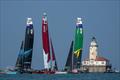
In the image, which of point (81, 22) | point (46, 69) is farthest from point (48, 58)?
point (81, 22)

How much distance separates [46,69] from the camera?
164 metres

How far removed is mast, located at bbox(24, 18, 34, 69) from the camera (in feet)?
515

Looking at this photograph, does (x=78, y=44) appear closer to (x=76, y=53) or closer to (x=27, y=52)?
(x=76, y=53)

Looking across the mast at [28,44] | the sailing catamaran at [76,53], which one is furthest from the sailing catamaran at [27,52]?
the sailing catamaran at [76,53]

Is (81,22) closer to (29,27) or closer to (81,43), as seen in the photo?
(81,43)

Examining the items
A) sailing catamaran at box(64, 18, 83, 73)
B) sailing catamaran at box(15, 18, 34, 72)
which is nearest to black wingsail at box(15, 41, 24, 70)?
sailing catamaran at box(15, 18, 34, 72)

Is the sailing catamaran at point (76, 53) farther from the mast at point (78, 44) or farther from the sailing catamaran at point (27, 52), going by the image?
the sailing catamaran at point (27, 52)

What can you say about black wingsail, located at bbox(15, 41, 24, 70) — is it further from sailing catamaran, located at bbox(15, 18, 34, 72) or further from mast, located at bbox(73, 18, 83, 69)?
mast, located at bbox(73, 18, 83, 69)

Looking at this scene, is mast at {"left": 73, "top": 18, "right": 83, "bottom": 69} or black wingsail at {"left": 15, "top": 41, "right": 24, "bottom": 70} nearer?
black wingsail at {"left": 15, "top": 41, "right": 24, "bottom": 70}

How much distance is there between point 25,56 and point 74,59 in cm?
1562

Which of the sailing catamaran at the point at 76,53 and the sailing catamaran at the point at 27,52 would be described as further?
the sailing catamaran at the point at 76,53

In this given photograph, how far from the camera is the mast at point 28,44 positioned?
15691 cm

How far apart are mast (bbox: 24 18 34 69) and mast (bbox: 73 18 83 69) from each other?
12872 mm

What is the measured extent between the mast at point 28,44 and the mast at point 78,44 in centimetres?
1287
